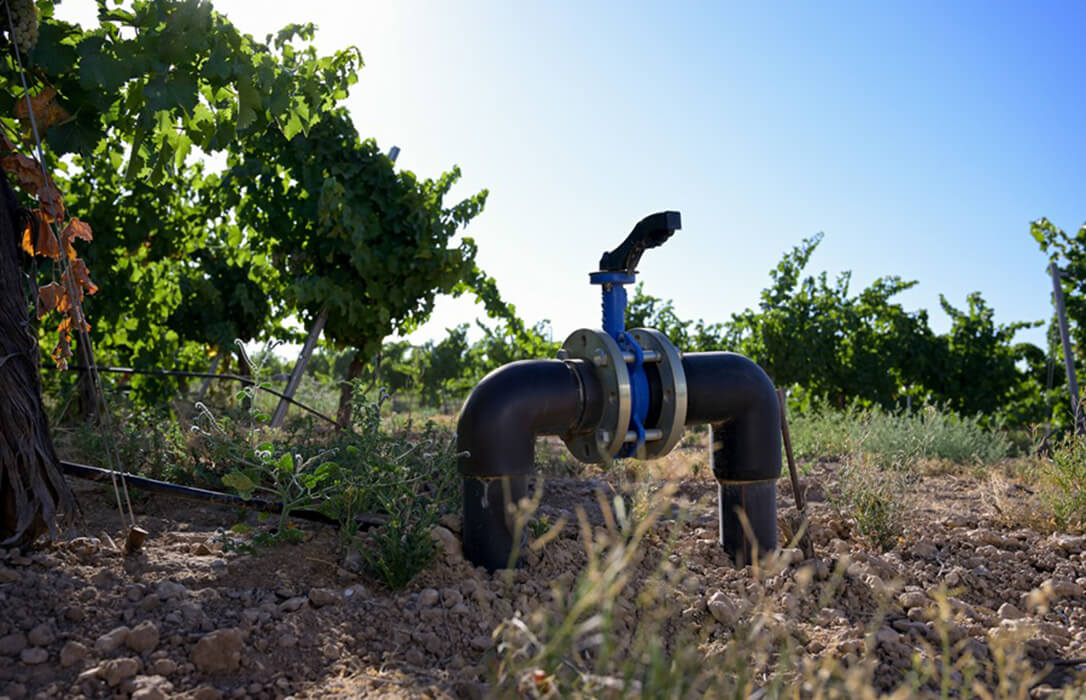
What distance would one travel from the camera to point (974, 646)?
2.62m

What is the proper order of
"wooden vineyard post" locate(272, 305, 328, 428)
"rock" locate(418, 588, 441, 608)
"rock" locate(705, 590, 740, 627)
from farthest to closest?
"wooden vineyard post" locate(272, 305, 328, 428) → "rock" locate(705, 590, 740, 627) → "rock" locate(418, 588, 441, 608)

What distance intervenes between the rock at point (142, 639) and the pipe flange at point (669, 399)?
5.71 ft

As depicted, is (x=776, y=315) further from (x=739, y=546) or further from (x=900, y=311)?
(x=739, y=546)

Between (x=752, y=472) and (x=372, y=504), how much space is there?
1564 millimetres

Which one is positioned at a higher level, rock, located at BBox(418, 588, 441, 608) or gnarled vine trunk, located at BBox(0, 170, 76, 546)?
gnarled vine trunk, located at BBox(0, 170, 76, 546)

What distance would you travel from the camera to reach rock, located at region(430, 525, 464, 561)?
298 cm

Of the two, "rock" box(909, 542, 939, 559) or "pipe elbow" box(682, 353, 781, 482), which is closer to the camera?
"pipe elbow" box(682, 353, 781, 482)

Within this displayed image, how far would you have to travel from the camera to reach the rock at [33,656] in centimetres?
208

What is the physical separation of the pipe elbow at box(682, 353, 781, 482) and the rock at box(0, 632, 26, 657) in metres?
2.23

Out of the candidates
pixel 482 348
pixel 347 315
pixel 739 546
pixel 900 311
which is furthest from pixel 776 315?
pixel 739 546

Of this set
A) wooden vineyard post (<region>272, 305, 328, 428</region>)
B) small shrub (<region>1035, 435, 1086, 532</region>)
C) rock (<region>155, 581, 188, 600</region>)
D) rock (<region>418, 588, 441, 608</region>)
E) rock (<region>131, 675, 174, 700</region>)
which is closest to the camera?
rock (<region>131, 675, 174, 700</region>)

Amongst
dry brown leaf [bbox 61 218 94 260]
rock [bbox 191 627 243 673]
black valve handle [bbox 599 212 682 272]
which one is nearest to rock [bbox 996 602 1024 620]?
black valve handle [bbox 599 212 682 272]

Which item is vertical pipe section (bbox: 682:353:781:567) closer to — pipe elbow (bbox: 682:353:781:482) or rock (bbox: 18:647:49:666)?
pipe elbow (bbox: 682:353:781:482)

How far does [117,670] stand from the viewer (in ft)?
6.59
